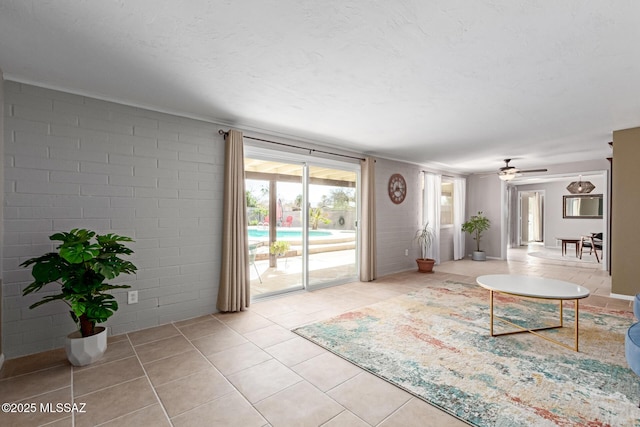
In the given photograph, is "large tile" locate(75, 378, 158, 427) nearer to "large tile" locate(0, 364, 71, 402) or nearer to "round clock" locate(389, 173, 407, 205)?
"large tile" locate(0, 364, 71, 402)

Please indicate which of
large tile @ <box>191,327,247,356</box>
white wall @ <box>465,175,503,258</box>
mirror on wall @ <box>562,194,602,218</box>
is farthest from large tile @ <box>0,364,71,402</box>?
mirror on wall @ <box>562,194,602,218</box>

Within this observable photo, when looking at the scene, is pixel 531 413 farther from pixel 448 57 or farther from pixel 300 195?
pixel 300 195

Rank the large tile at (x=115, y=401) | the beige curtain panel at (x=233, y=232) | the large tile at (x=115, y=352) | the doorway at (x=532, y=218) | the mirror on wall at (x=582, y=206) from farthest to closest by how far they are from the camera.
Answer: the doorway at (x=532, y=218) → the mirror on wall at (x=582, y=206) → the beige curtain panel at (x=233, y=232) → the large tile at (x=115, y=352) → the large tile at (x=115, y=401)

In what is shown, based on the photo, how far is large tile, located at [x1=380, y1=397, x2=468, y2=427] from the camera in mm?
1712

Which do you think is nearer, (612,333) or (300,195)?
(612,333)

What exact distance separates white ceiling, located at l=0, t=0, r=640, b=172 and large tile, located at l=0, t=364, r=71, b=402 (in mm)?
2344

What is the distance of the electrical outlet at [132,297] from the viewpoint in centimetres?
302

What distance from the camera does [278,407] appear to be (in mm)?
1867

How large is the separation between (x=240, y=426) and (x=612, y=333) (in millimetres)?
3546

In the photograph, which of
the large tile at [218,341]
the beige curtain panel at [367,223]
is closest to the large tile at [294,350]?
the large tile at [218,341]

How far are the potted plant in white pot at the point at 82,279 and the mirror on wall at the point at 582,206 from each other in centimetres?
1204

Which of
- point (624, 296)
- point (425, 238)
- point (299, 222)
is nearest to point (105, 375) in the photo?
point (299, 222)

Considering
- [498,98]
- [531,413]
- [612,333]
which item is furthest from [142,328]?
[612,333]

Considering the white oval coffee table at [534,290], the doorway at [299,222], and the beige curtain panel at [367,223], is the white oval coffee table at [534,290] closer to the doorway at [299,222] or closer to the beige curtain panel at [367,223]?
the beige curtain panel at [367,223]
